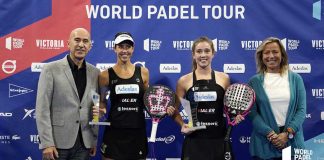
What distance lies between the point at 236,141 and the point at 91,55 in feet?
5.55

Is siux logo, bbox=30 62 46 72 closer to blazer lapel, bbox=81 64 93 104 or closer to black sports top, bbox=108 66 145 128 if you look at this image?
blazer lapel, bbox=81 64 93 104

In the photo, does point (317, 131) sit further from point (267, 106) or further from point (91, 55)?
point (91, 55)

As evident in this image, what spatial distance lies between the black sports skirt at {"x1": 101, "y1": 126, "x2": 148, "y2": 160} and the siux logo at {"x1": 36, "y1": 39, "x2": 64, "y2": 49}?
3.90 feet

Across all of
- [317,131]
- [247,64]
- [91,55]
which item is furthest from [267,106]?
[91,55]

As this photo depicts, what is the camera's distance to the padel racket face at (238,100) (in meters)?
3.07

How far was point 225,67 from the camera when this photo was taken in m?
3.99

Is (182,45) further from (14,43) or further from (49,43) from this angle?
(14,43)

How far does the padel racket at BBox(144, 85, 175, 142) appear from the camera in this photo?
10.4 feet

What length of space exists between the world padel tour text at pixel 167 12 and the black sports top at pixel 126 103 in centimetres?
94

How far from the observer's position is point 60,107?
3.11 meters

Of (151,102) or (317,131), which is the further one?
(317,131)

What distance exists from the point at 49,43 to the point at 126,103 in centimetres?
124

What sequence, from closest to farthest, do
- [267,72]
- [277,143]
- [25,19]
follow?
[277,143], [267,72], [25,19]

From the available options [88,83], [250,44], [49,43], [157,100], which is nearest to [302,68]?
[250,44]
